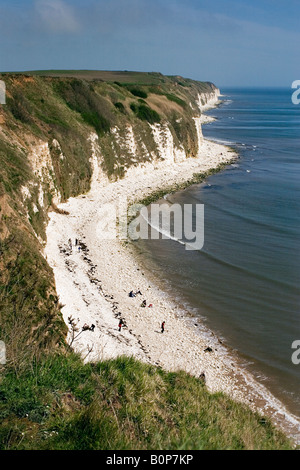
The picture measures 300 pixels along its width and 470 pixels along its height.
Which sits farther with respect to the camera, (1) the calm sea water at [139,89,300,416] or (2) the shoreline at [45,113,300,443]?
(1) the calm sea water at [139,89,300,416]

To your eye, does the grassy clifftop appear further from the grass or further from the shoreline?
the shoreline

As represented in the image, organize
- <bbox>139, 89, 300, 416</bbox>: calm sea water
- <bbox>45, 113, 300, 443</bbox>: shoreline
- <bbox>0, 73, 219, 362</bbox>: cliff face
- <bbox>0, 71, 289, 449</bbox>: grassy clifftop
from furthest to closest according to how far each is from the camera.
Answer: <bbox>139, 89, 300, 416</bbox>: calm sea water < <bbox>45, 113, 300, 443</bbox>: shoreline < <bbox>0, 73, 219, 362</bbox>: cliff face < <bbox>0, 71, 289, 449</bbox>: grassy clifftop

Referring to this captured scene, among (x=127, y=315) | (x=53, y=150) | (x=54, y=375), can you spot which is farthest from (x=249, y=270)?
(x=53, y=150)

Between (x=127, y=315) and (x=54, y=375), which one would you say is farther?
(x=127, y=315)

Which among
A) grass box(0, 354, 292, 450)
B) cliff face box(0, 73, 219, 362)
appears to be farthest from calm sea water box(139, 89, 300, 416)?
cliff face box(0, 73, 219, 362)

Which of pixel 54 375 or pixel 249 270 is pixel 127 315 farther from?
pixel 54 375
